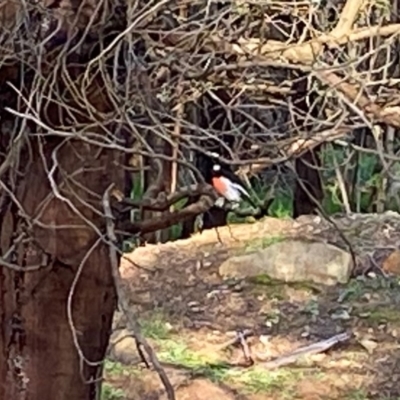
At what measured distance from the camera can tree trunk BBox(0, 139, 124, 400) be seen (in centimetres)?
273

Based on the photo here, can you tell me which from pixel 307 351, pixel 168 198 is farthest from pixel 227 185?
pixel 307 351

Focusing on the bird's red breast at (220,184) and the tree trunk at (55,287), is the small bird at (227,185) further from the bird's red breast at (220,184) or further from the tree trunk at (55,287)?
the tree trunk at (55,287)

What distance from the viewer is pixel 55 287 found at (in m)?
2.84

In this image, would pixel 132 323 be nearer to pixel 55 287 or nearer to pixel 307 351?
pixel 55 287

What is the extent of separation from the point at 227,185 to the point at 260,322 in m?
2.05

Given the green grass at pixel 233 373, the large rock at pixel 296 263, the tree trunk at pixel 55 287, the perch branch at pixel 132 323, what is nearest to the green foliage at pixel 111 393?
the green grass at pixel 233 373

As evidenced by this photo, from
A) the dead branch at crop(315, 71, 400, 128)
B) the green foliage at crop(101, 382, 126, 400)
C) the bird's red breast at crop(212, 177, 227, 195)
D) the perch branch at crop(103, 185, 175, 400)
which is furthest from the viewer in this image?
the green foliage at crop(101, 382, 126, 400)

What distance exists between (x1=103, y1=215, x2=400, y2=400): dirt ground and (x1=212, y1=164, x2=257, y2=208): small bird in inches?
24.6

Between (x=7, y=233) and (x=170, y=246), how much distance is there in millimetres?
3571

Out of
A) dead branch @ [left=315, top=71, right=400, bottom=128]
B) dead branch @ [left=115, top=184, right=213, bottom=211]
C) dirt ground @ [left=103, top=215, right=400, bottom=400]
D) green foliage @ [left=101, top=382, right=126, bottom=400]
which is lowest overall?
dirt ground @ [left=103, top=215, right=400, bottom=400]

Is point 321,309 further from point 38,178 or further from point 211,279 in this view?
point 38,178

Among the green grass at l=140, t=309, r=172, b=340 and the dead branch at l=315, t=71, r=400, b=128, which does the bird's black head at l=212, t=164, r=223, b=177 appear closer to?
the dead branch at l=315, t=71, r=400, b=128

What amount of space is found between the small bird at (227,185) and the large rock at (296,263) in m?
2.41

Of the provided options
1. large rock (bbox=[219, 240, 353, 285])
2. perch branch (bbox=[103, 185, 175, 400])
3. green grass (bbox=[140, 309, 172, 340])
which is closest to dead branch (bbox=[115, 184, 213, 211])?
perch branch (bbox=[103, 185, 175, 400])
